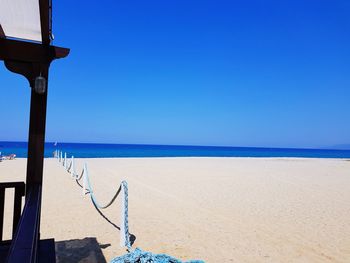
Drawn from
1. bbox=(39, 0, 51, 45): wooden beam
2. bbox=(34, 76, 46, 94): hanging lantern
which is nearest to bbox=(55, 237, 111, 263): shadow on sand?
bbox=(34, 76, 46, 94): hanging lantern

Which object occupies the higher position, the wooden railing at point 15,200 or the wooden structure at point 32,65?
the wooden structure at point 32,65

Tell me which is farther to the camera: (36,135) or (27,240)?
(36,135)

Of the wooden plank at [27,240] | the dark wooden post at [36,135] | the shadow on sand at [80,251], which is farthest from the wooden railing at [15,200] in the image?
the wooden plank at [27,240]

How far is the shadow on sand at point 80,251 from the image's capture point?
5.08 metres

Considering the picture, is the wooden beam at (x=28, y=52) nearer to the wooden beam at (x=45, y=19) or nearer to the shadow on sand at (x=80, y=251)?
the wooden beam at (x=45, y=19)

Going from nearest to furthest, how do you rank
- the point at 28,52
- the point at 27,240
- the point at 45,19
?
the point at 27,240
the point at 45,19
the point at 28,52

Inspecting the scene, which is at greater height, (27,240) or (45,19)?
(45,19)

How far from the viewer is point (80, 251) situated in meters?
5.46

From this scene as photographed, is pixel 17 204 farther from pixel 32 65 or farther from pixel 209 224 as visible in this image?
→ pixel 209 224

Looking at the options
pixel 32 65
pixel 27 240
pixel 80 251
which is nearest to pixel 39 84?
pixel 32 65

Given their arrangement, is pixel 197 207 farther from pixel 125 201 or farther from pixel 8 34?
pixel 8 34

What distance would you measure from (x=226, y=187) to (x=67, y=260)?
990 cm

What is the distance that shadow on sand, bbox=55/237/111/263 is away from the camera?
508 cm

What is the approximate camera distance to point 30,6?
137 inches
